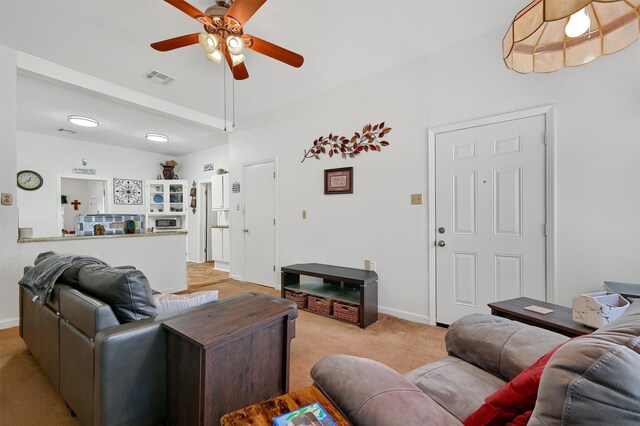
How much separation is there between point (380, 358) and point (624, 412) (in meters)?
1.94

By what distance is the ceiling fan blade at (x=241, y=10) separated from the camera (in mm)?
1786

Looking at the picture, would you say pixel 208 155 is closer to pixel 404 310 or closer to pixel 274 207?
pixel 274 207

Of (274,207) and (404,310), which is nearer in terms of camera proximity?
(404,310)

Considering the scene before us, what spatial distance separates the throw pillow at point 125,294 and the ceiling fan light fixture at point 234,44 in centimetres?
178

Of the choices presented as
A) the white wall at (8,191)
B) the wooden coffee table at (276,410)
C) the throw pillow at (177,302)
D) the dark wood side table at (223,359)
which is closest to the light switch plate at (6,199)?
the white wall at (8,191)

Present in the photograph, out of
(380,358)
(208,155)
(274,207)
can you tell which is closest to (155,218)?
(208,155)

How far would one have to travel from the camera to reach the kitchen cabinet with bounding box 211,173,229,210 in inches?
230

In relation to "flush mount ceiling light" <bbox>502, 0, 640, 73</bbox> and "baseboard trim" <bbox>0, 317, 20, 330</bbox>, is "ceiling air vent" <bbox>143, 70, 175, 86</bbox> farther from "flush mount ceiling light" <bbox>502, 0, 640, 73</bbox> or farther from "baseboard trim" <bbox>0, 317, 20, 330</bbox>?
"flush mount ceiling light" <bbox>502, 0, 640, 73</bbox>

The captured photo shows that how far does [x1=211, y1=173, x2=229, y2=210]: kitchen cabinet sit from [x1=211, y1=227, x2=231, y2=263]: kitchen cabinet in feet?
1.59

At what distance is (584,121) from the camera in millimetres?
2164

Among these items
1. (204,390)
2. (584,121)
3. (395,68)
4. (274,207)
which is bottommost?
(204,390)

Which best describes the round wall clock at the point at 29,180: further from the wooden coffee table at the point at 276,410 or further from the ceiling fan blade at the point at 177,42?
the wooden coffee table at the point at 276,410

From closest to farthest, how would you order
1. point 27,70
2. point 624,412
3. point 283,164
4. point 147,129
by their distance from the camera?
point 624,412, point 27,70, point 283,164, point 147,129

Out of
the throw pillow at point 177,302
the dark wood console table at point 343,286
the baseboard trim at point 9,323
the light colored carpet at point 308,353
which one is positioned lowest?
the light colored carpet at point 308,353
